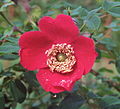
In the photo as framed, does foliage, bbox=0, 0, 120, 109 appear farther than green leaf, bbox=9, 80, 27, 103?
No

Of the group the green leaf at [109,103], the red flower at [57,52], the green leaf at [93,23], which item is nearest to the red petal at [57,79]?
the red flower at [57,52]

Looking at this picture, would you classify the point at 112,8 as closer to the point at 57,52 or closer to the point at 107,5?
the point at 107,5

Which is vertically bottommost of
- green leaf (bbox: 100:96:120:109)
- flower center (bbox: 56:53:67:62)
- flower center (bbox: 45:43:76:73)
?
green leaf (bbox: 100:96:120:109)

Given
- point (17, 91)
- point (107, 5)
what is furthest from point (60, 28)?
point (17, 91)

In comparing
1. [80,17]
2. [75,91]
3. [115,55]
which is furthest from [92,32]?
[115,55]

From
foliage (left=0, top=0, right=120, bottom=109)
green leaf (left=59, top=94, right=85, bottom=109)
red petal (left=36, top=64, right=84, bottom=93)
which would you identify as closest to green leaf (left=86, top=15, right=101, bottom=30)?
foliage (left=0, top=0, right=120, bottom=109)

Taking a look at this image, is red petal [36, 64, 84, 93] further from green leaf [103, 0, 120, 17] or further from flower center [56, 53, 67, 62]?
green leaf [103, 0, 120, 17]
